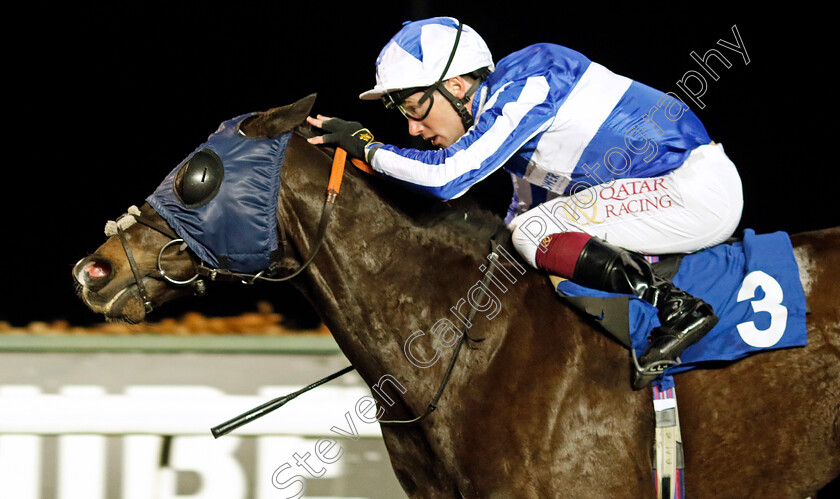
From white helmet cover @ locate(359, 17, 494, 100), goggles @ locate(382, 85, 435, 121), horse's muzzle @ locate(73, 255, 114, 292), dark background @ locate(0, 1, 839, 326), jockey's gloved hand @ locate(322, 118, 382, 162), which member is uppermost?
white helmet cover @ locate(359, 17, 494, 100)

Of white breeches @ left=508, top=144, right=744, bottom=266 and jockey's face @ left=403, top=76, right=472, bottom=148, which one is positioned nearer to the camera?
white breeches @ left=508, top=144, right=744, bottom=266

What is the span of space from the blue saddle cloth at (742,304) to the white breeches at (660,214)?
103 millimetres

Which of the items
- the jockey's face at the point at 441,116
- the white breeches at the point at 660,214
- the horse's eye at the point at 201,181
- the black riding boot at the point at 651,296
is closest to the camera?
the black riding boot at the point at 651,296

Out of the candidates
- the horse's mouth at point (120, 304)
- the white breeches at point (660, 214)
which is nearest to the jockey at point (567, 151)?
the white breeches at point (660, 214)

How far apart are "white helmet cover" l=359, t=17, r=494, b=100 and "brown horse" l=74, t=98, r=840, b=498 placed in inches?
11.6

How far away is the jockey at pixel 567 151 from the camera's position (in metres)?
2.20

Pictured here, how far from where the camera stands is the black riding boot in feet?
6.88

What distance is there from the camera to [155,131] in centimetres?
442

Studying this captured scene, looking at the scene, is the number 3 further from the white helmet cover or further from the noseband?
the noseband

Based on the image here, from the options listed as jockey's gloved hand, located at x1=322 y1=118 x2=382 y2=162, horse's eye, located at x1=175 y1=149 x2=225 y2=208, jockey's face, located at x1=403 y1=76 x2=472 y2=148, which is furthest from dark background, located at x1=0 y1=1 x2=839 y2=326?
horse's eye, located at x1=175 y1=149 x2=225 y2=208

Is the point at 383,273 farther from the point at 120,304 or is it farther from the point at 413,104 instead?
the point at 120,304

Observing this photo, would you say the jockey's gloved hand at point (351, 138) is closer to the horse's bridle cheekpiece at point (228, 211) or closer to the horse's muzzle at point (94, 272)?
the horse's bridle cheekpiece at point (228, 211)

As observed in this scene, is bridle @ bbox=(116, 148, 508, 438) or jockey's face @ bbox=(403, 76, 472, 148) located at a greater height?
jockey's face @ bbox=(403, 76, 472, 148)

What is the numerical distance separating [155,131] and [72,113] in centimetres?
48
